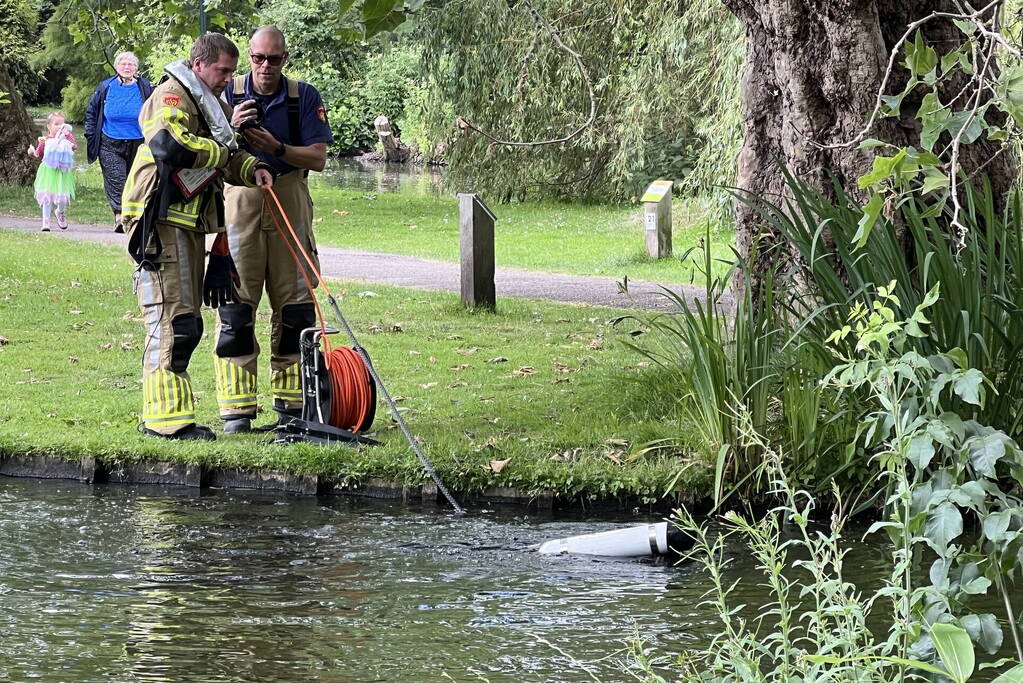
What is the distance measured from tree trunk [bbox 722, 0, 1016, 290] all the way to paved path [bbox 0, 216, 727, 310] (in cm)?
524

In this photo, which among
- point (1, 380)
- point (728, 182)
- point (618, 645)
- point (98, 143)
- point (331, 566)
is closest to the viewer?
point (618, 645)

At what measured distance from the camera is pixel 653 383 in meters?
8.80

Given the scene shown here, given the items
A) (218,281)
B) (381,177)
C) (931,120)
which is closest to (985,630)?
(931,120)

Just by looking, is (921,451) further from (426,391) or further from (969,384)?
(426,391)

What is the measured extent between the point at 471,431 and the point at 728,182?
998 cm

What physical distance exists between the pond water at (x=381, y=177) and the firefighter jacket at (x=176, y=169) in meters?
23.0

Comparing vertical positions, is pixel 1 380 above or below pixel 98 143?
below

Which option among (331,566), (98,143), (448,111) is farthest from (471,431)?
(448,111)

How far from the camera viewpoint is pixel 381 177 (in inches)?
1492

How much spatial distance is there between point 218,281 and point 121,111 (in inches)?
330

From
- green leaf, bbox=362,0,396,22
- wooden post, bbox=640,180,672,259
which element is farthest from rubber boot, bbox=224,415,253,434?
wooden post, bbox=640,180,672,259

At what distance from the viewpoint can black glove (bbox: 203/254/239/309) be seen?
8469 millimetres

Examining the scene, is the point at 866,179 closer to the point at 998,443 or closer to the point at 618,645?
the point at 998,443

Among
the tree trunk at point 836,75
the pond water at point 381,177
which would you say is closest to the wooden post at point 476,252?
the tree trunk at point 836,75
